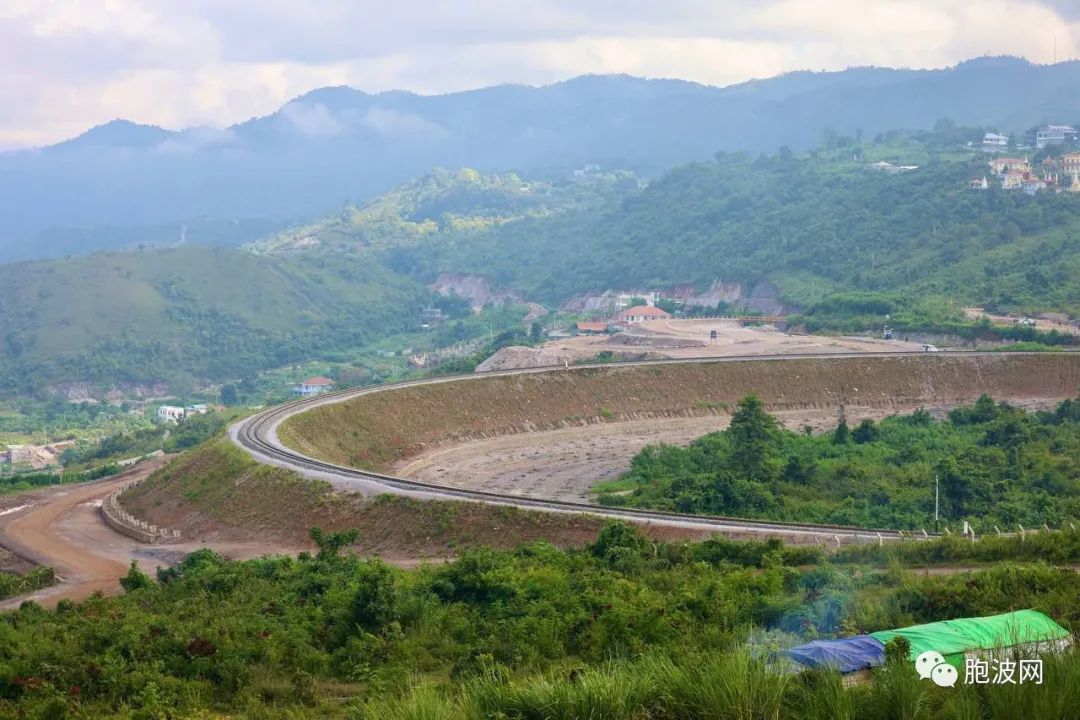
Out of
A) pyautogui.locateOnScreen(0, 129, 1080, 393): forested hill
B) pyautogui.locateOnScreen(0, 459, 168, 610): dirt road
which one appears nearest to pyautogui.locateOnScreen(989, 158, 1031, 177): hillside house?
pyautogui.locateOnScreen(0, 129, 1080, 393): forested hill

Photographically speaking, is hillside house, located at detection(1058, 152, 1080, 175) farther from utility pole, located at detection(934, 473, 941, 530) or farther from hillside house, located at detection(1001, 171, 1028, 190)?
utility pole, located at detection(934, 473, 941, 530)

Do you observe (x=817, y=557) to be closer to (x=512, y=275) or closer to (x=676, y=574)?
(x=676, y=574)

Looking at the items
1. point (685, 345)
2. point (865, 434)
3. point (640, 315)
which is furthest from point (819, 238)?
point (865, 434)

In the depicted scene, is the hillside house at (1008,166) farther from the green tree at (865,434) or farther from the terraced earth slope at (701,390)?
the green tree at (865,434)

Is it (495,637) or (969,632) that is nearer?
(969,632)

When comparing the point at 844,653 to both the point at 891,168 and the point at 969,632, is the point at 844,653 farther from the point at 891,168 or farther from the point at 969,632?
the point at 891,168

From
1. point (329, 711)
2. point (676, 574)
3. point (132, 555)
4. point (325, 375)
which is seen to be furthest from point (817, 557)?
point (325, 375)

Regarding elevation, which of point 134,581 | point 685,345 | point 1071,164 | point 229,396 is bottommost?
point 229,396
